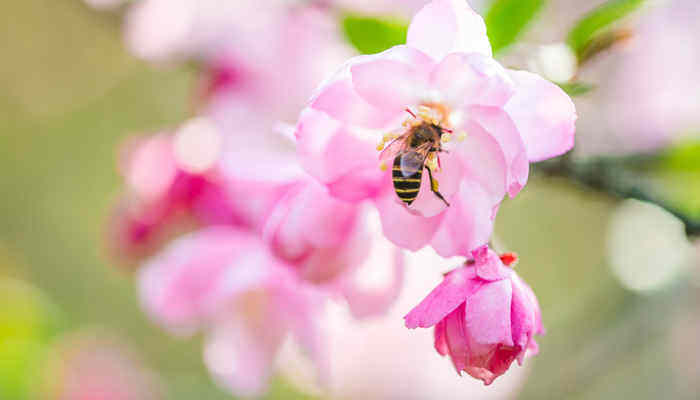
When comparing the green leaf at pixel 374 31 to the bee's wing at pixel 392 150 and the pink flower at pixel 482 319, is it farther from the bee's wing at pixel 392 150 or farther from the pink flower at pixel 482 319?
the pink flower at pixel 482 319

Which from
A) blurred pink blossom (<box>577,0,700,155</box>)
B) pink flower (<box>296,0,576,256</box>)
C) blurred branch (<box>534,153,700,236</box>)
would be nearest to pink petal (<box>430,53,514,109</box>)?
pink flower (<box>296,0,576,256</box>)

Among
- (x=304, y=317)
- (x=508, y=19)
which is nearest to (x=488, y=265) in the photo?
(x=508, y=19)

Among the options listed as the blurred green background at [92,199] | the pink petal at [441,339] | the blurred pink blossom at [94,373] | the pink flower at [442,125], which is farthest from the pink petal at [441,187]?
the blurred green background at [92,199]

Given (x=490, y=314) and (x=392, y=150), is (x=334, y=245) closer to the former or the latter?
(x=392, y=150)

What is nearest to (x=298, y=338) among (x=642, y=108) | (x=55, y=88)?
(x=642, y=108)

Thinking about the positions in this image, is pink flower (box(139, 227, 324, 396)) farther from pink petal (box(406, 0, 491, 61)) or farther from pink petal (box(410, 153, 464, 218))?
pink petal (box(406, 0, 491, 61))

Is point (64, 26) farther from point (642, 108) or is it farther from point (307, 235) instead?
point (307, 235)
